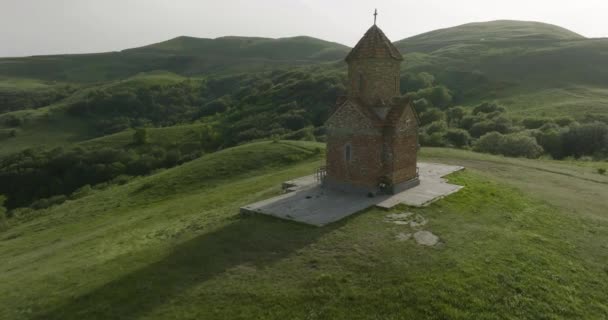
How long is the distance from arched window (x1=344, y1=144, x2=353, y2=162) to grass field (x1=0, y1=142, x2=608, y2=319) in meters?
3.74

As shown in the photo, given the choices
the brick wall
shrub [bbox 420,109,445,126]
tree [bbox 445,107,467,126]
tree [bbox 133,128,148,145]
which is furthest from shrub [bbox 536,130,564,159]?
tree [bbox 133,128,148,145]

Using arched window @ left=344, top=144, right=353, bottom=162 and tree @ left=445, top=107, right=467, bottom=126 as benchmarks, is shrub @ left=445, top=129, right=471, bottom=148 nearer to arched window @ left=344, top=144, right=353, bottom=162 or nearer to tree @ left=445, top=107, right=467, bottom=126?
tree @ left=445, top=107, right=467, bottom=126

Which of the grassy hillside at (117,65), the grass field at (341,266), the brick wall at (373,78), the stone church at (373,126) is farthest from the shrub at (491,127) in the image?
the grassy hillside at (117,65)

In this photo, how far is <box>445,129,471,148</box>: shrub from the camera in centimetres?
4438

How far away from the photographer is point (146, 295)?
11945mm

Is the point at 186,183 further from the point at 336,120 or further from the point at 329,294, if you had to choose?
the point at 329,294

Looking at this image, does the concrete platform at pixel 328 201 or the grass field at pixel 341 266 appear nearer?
the grass field at pixel 341 266

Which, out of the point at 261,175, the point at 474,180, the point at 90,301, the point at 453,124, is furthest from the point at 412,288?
the point at 453,124

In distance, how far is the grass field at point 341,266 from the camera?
10844mm

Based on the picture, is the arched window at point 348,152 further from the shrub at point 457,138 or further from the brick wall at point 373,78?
the shrub at point 457,138

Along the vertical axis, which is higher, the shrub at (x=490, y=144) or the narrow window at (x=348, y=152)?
the narrow window at (x=348, y=152)

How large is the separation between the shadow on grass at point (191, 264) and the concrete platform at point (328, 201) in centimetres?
85

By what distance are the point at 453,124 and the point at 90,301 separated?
177 ft

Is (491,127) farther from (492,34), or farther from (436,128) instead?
(492,34)
